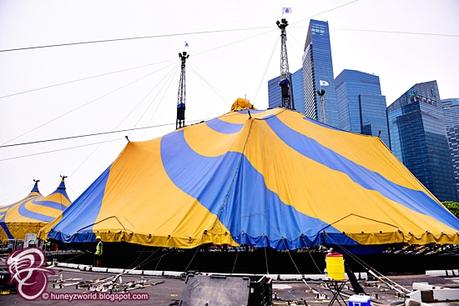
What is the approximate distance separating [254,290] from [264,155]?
15.3 ft

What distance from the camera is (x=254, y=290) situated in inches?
149

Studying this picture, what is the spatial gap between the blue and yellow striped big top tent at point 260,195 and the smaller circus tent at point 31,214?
1493cm

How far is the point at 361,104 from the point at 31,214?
104m

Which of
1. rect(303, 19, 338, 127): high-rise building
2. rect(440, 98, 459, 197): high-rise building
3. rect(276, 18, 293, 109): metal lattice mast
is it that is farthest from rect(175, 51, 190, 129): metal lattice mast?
rect(440, 98, 459, 197): high-rise building

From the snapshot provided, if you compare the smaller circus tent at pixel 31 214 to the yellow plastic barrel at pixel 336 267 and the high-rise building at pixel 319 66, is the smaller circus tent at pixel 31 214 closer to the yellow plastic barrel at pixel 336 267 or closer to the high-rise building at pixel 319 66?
the yellow plastic barrel at pixel 336 267

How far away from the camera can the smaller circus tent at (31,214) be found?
72.7 ft

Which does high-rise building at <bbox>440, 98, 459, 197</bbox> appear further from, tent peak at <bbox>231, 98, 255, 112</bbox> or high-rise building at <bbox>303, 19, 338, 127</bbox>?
tent peak at <bbox>231, 98, 255, 112</bbox>

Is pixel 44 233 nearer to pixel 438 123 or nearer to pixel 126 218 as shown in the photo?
pixel 126 218

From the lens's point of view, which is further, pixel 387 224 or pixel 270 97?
pixel 270 97

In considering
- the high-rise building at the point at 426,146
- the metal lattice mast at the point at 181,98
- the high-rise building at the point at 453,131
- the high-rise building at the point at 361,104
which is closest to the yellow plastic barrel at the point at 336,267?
the metal lattice mast at the point at 181,98

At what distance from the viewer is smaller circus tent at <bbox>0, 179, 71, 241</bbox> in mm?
22172

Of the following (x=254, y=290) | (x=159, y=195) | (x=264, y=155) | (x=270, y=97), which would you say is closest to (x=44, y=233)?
(x=159, y=195)

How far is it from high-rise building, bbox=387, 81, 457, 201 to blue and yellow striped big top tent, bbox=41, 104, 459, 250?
92.4 meters

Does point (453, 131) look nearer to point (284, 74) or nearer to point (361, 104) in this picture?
point (361, 104)
